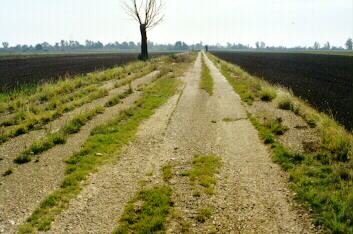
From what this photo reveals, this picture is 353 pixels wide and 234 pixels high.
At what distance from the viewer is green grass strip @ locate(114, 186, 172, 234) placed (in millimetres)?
5027

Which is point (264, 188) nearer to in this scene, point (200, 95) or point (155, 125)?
point (155, 125)

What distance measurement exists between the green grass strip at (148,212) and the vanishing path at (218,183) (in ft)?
0.59

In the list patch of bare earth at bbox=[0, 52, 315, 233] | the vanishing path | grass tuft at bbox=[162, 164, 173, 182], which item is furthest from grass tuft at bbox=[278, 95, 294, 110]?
grass tuft at bbox=[162, 164, 173, 182]

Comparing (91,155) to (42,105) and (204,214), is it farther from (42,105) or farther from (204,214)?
(42,105)

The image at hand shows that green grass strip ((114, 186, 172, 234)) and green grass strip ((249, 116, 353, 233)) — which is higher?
green grass strip ((249, 116, 353, 233))

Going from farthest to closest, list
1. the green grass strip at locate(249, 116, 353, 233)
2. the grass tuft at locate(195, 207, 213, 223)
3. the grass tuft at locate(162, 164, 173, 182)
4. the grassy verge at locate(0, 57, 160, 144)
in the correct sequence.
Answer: the grassy verge at locate(0, 57, 160, 144) < the grass tuft at locate(162, 164, 173, 182) < the grass tuft at locate(195, 207, 213, 223) < the green grass strip at locate(249, 116, 353, 233)

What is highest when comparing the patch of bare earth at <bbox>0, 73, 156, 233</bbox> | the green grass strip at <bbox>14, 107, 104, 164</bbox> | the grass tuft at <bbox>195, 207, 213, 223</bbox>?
the green grass strip at <bbox>14, 107, 104, 164</bbox>

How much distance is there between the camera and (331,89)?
21.3 m

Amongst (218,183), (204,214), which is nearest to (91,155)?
(218,183)

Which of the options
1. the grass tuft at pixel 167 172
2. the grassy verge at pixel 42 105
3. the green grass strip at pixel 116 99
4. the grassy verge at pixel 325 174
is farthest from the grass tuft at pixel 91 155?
the grassy verge at pixel 325 174

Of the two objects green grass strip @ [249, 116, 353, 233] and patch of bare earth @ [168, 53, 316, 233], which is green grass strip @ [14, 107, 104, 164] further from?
green grass strip @ [249, 116, 353, 233]

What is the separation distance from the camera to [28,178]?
7.08m

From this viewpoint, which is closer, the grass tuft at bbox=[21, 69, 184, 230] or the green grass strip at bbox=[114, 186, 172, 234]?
the green grass strip at bbox=[114, 186, 172, 234]

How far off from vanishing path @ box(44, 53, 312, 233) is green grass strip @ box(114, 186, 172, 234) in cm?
18
